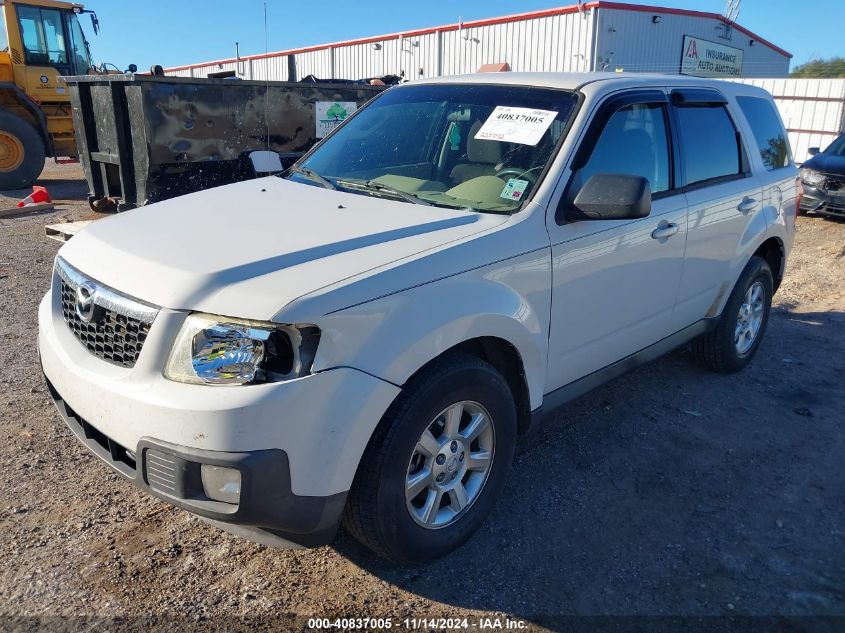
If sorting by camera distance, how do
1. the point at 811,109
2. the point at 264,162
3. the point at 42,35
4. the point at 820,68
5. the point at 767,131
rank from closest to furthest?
the point at 264,162 < the point at 767,131 < the point at 42,35 < the point at 811,109 < the point at 820,68

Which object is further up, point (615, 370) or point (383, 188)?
point (383, 188)

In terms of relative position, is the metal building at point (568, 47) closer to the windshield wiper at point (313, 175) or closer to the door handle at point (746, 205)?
the door handle at point (746, 205)

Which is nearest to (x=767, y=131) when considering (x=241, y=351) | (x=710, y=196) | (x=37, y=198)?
(x=710, y=196)

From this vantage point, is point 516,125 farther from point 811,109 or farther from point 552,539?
point 811,109

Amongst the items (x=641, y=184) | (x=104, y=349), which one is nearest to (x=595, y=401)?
(x=641, y=184)

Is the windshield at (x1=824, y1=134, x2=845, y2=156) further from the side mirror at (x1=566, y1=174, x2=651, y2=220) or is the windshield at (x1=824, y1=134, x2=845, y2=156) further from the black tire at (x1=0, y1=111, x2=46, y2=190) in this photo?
the black tire at (x1=0, y1=111, x2=46, y2=190)

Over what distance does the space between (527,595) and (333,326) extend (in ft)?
4.51

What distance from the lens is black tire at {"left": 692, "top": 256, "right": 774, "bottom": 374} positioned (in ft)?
15.5

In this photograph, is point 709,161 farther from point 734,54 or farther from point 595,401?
point 734,54

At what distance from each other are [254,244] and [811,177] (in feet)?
38.0

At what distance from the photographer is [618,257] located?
11.2ft

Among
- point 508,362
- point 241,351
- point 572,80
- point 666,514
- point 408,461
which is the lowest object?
point 666,514

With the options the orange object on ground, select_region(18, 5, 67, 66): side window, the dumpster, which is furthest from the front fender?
select_region(18, 5, 67, 66): side window

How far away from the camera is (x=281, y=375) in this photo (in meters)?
2.22
